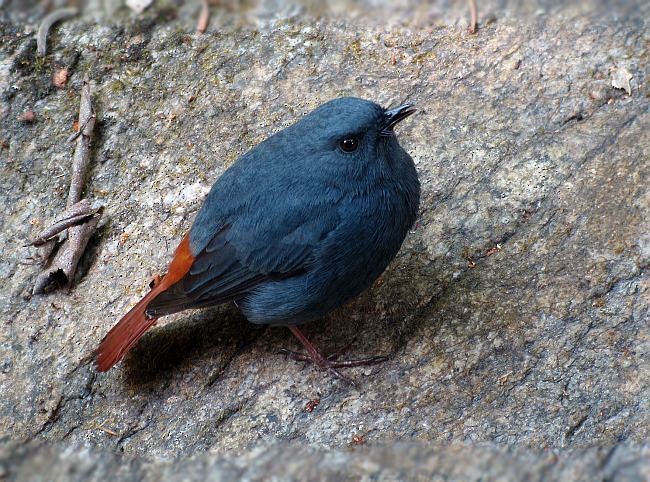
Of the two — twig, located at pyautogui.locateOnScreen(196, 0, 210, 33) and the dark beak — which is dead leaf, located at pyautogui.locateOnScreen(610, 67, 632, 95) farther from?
twig, located at pyautogui.locateOnScreen(196, 0, 210, 33)

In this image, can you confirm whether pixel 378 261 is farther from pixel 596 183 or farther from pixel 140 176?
pixel 140 176

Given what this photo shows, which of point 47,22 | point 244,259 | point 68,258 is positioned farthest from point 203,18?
point 244,259

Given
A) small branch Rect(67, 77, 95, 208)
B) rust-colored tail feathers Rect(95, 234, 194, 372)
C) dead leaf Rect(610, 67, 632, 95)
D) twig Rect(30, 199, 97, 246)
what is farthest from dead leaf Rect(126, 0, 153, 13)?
dead leaf Rect(610, 67, 632, 95)

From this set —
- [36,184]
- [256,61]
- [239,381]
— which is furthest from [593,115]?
[36,184]

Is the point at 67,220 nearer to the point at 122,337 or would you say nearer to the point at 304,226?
the point at 122,337

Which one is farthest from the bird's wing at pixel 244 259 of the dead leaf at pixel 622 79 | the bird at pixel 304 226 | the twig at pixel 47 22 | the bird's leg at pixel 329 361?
the twig at pixel 47 22

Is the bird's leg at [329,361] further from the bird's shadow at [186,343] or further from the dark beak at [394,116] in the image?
the dark beak at [394,116]
